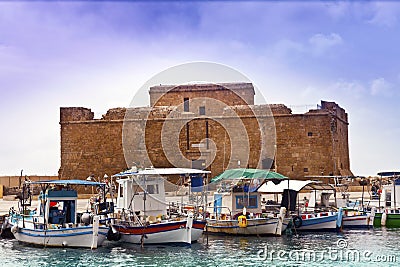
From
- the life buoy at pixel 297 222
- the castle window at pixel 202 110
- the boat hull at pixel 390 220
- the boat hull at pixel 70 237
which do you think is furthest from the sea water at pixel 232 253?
the castle window at pixel 202 110

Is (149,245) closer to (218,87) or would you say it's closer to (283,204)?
(283,204)

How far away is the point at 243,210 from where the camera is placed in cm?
1892

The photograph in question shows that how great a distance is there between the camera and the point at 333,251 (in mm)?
15500

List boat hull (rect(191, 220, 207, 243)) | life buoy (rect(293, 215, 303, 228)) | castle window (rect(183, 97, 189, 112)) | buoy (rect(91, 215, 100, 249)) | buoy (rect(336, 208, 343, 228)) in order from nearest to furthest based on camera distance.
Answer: buoy (rect(91, 215, 100, 249)) → boat hull (rect(191, 220, 207, 243)) → life buoy (rect(293, 215, 303, 228)) → buoy (rect(336, 208, 343, 228)) → castle window (rect(183, 97, 189, 112))

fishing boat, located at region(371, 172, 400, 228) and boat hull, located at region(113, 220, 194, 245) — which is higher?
fishing boat, located at region(371, 172, 400, 228)

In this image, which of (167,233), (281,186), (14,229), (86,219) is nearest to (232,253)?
(167,233)

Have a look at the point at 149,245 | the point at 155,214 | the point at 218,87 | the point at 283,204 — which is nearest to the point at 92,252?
the point at 149,245

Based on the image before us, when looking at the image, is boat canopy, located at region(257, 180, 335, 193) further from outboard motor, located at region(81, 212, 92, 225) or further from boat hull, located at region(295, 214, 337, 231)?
outboard motor, located at region(81, 212, 92, 225)

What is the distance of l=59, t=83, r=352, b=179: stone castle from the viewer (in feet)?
104

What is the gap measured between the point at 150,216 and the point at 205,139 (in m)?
15.4

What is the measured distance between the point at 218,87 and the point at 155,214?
1799 centimetres

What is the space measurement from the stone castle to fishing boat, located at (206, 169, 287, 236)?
1123 cm

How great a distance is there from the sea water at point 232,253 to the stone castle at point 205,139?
13.6 m

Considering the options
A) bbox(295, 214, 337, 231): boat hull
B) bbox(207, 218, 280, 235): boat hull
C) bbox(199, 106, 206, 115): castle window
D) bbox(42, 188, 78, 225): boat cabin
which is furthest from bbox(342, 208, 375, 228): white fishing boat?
bbox(199, 106, 206, 115): castle window
